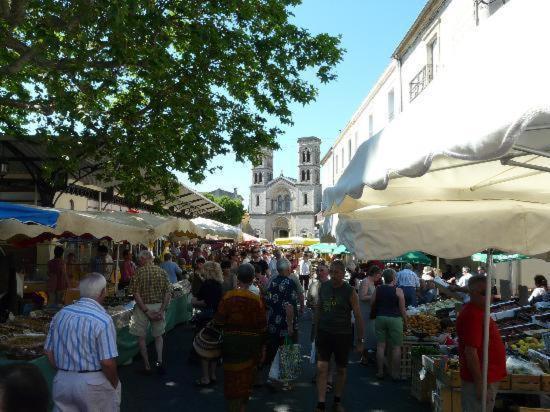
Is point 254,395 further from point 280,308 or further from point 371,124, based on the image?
point 371,124

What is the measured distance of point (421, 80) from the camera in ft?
67.3

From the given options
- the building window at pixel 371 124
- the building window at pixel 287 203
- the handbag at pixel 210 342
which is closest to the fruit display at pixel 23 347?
the handbag at pixel 210 342

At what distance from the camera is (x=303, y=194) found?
9056 cm

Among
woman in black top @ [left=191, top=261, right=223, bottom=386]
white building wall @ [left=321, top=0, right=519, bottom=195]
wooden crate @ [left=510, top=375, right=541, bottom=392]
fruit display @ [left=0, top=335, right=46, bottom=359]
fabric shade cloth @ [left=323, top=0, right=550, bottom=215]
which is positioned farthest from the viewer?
white building wall @ [left=321, top=0, right=519, bottom=195]

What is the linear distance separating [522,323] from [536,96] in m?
6.86

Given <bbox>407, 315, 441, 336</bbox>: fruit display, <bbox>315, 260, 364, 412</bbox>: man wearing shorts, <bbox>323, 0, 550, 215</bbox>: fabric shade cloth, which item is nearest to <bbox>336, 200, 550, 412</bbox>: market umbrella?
<bbox>323, 0, 550, 215</bbox>: fabric shade cloth

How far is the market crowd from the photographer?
361 cm

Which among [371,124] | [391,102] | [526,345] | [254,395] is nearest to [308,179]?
[371,124]

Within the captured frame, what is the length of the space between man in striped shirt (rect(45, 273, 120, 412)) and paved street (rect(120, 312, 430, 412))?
2686 mm

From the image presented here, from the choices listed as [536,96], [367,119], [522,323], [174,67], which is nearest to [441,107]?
[536,96]

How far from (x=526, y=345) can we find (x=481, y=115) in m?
5.22

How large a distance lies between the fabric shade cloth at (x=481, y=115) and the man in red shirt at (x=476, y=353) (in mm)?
1165

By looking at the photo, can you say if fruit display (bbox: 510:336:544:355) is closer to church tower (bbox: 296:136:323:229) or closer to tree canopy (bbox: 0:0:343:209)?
tree canopy (bbox: 0:0:343:209)

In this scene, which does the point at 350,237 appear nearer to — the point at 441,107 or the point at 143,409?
the point at 441,107
